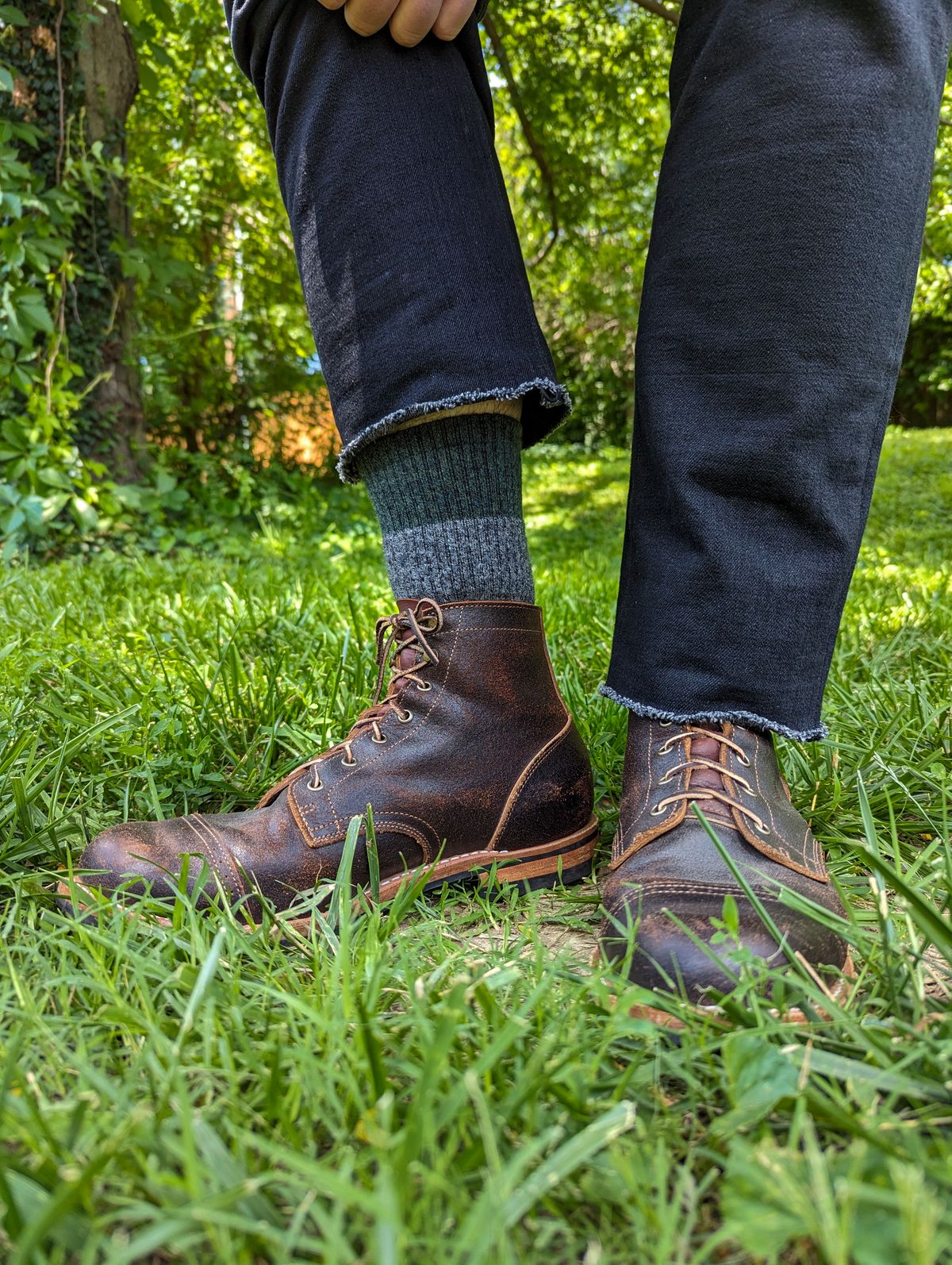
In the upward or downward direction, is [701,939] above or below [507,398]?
below

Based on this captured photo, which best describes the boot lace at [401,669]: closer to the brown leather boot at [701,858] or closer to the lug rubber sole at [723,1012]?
the brown leather boot at [701,858]

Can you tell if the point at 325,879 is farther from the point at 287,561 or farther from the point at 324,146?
the point at 287,561

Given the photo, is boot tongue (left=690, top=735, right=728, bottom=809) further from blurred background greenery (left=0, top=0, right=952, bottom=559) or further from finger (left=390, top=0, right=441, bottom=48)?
blurred background greenery (left=0, top=0, right=952, bottom=559)

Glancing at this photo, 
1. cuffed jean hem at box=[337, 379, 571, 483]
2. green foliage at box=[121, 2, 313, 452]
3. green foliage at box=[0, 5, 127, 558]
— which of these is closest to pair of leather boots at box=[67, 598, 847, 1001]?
cuffed jean hem at box=[337, 379, 571, 483]

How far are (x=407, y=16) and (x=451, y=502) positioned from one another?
1.68ft

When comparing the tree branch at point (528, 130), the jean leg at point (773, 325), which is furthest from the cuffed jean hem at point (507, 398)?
the tree branch at point (528, 130)

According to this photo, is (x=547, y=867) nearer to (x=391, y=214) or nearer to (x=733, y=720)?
(x=733, y=720)

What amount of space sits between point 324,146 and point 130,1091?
3.02 feet

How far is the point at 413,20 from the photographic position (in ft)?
2.95

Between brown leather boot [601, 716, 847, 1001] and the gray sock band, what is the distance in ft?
0.86

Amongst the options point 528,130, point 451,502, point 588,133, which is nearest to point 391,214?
point 451,502

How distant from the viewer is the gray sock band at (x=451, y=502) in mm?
1001

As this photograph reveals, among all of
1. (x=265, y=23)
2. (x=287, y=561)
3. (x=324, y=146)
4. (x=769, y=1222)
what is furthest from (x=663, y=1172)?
(x=287, y=561)

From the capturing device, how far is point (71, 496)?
3.34 meters
